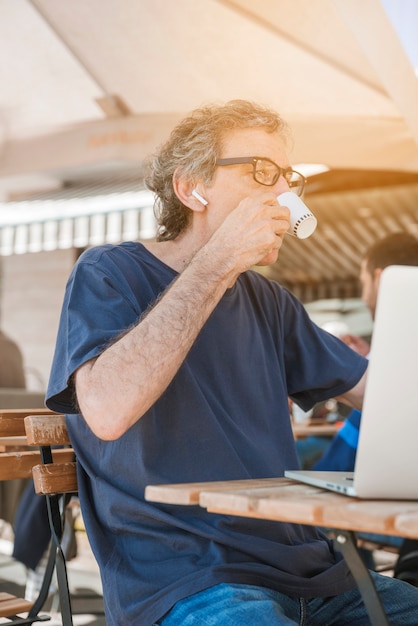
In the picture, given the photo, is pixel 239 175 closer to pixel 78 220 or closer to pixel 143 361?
pixel 143 361

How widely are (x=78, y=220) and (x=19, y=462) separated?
790 cm

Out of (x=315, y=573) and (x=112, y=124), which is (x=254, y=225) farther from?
(x=112, y=124)

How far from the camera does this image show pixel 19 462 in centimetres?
180

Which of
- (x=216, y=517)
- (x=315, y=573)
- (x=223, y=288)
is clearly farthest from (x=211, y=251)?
(x=315, y=573)

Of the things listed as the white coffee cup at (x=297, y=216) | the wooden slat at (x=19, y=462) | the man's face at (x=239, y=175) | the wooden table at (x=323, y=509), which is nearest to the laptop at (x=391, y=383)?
the wooden table at (x=323, y=509)

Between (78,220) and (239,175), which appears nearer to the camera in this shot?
(239,175)

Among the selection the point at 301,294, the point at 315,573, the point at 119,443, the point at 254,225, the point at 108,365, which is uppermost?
the point at 301,294

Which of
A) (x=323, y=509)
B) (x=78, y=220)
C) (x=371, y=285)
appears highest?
(x=78, y=220)

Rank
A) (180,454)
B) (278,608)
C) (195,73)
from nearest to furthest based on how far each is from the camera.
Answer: (278,608)
(180,454)
(195,73)

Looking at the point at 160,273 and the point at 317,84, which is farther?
the point at 317,84

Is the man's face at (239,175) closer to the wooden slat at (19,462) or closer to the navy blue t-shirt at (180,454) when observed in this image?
the navy blue t-shirt at (180,454)

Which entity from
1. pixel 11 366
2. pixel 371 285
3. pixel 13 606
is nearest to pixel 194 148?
pixel 13 606

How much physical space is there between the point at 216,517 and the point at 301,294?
12.1m

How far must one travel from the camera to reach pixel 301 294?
13.3 metres
